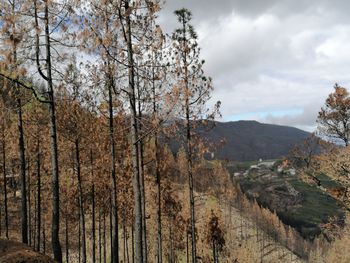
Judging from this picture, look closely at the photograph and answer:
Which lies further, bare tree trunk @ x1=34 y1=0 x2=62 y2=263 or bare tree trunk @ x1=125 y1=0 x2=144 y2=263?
→ bare tree trunk @ x1=34 y1=0 x2=62 y2=263

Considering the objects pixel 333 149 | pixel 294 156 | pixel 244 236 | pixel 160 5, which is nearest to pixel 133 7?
pixel 160 5

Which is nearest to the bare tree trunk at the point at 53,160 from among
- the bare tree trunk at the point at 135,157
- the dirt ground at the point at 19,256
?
the dirt ground at the point at 19,256

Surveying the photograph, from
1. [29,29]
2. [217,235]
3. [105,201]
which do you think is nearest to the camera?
[29,29]

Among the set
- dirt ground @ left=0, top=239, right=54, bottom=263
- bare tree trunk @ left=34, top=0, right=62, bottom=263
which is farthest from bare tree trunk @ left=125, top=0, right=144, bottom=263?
bare tree trunk @ left=34, top=0, right=62, bottom=263

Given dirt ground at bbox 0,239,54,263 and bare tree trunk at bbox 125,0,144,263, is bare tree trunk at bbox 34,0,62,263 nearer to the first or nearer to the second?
dirt ground at bbox 0,239,54,263

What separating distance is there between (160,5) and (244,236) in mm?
97327

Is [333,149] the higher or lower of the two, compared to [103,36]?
lower

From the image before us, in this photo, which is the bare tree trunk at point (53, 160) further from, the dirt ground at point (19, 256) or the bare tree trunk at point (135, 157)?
the bare tree trunk at point (135, 157)

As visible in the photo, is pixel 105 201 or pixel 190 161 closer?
pixel 190 161

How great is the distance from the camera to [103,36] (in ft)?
37.3

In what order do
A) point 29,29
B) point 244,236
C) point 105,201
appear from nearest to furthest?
1. point 29,29
2. point 105,201
3. point 244,236

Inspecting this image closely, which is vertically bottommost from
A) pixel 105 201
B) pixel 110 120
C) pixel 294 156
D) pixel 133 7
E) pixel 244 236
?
pixel 244 236

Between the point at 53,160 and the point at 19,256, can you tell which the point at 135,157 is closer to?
the point at 53,160

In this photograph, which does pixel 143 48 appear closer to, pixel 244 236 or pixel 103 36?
pixel 103 36
